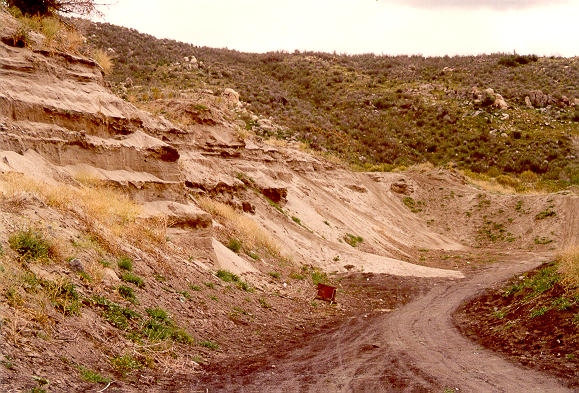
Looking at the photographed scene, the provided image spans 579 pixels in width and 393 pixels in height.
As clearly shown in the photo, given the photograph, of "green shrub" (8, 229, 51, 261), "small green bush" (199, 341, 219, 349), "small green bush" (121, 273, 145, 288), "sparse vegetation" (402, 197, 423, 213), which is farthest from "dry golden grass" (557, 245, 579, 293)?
"sparse vegetation" (402, 197, 423, 213)

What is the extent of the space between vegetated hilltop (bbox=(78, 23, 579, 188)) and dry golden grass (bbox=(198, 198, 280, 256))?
1760 centimetres

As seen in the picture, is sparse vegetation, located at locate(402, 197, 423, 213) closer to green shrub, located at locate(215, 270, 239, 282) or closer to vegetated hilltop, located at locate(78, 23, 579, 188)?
vegetated hilltop, located at locate(78, 23, 579, 188)

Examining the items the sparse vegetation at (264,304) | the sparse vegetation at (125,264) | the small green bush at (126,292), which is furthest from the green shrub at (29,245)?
the sparse vegetation at (264,304)

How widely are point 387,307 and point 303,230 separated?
802 centimetres

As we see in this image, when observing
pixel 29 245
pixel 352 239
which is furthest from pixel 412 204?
pixel 29 245

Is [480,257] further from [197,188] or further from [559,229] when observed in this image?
[197,188]

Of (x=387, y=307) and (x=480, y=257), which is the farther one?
(x=480, y=257)

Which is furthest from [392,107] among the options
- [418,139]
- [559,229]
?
[559,229]

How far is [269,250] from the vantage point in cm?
1925

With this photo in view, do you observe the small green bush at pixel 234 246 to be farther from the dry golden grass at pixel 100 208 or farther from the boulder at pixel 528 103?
the boulder at pixel 528 103

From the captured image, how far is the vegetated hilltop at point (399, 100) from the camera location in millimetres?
45969

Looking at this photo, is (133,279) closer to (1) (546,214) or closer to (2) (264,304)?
(2) (264,304)

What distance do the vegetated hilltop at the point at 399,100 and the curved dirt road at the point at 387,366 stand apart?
88.3 ft

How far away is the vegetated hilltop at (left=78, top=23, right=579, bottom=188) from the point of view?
46.0 metres
